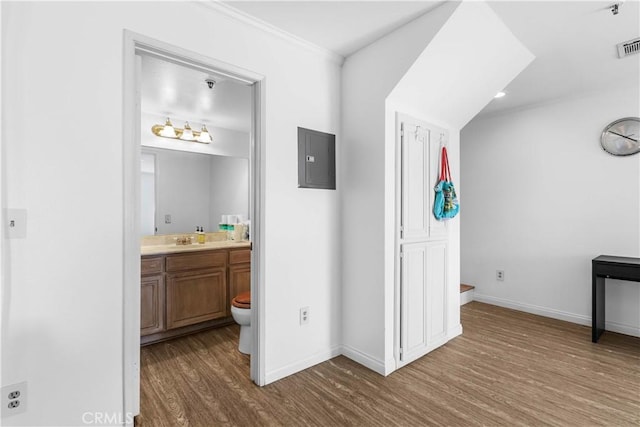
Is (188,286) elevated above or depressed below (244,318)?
above

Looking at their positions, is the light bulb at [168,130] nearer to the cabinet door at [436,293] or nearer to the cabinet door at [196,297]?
the cabinet door at [196,297]

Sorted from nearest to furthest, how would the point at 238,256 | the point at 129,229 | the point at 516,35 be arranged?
the point at 129,229 → the point at 516,35 → the point at 238,256

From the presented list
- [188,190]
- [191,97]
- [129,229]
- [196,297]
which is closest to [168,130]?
[191,97]

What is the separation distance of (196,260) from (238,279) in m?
0.53

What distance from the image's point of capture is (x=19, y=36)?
4.51 feet

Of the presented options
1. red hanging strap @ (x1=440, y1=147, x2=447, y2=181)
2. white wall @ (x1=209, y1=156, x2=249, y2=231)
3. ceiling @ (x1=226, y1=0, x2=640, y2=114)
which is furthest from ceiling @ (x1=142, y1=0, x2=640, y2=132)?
red hanging strap @ (x1=440, y1=147, x2=447, y2=181)

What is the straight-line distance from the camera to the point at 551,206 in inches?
140

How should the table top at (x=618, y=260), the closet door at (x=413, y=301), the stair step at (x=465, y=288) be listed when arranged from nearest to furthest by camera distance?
the closet door at (x=413, y=301) < the table top at (x=618, y=260) < the stair step at (x=465, y=288)

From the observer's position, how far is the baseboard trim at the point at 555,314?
3068 mm

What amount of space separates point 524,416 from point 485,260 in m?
2.53

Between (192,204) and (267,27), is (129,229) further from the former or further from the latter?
(192,204)

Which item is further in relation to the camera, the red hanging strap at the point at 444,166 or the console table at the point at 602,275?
the red hanging strap at the point at 444,166

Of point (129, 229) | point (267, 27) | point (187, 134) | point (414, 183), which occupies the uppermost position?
point (267, 27)

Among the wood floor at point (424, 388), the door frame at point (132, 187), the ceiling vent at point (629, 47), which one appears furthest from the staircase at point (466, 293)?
the door frame at point (132, 187)
